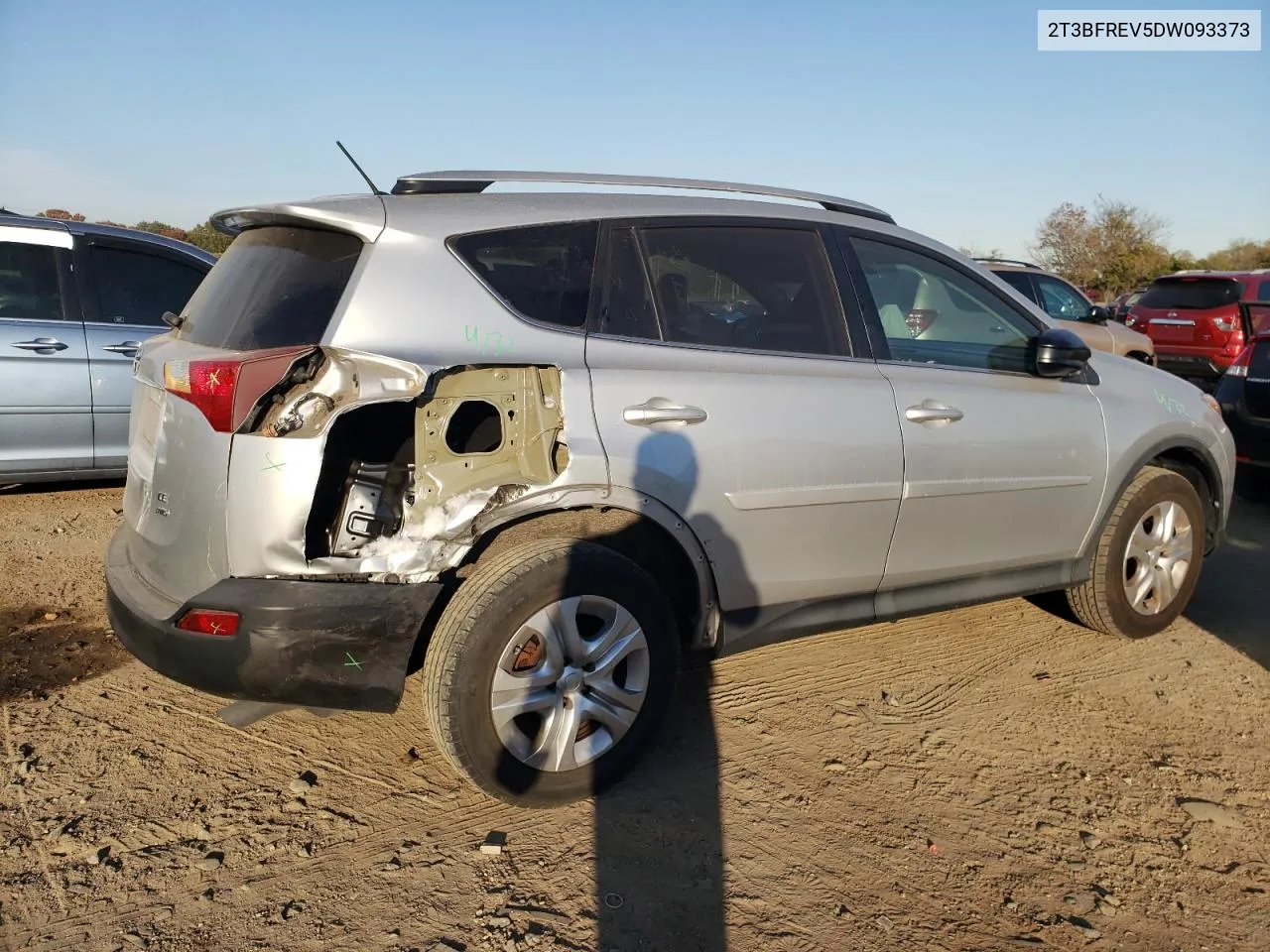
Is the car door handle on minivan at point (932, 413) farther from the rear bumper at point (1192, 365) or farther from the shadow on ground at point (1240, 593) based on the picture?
the rear bumper at point (1192, 365)

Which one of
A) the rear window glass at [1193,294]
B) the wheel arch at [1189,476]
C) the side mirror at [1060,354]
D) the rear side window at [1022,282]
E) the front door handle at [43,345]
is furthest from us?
the rear window glass at [1193,294]

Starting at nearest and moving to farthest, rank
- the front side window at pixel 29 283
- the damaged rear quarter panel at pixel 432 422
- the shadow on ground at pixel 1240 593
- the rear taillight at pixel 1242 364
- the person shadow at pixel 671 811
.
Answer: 1. the person shadow at pixel 671 811
2. the damaged rear quarter panel at pixel 432 422
3. the shadow on ground at pixel 1240 593
4. the front side window at pixel 29 283
5. the rear taillight at pixel 1242 364

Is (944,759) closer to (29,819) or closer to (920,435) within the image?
(920,435)

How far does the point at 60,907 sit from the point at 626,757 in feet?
5.16

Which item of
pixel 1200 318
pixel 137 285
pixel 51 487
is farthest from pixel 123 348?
pixel 1200 318

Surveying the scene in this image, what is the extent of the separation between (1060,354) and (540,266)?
2152 mm

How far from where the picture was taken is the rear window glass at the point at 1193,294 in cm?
1180

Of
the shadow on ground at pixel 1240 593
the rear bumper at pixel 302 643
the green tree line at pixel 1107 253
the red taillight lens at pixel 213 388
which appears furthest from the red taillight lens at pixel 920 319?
the green tree line at pixel 1107 253

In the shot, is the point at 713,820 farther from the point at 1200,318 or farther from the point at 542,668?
the point at 1200,318

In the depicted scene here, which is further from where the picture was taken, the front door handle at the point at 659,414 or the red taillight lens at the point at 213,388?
the front door handle at the point at 659,414

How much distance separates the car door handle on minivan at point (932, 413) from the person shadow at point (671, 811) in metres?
0.89

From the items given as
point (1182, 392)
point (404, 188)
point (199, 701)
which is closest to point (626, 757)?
point (199, 701)

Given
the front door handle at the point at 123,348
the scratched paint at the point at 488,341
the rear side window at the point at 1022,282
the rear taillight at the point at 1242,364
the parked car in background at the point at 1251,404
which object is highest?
the rear side window at the point at 1022,282

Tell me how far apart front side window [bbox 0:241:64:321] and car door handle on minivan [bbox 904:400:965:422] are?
16.2 ft
